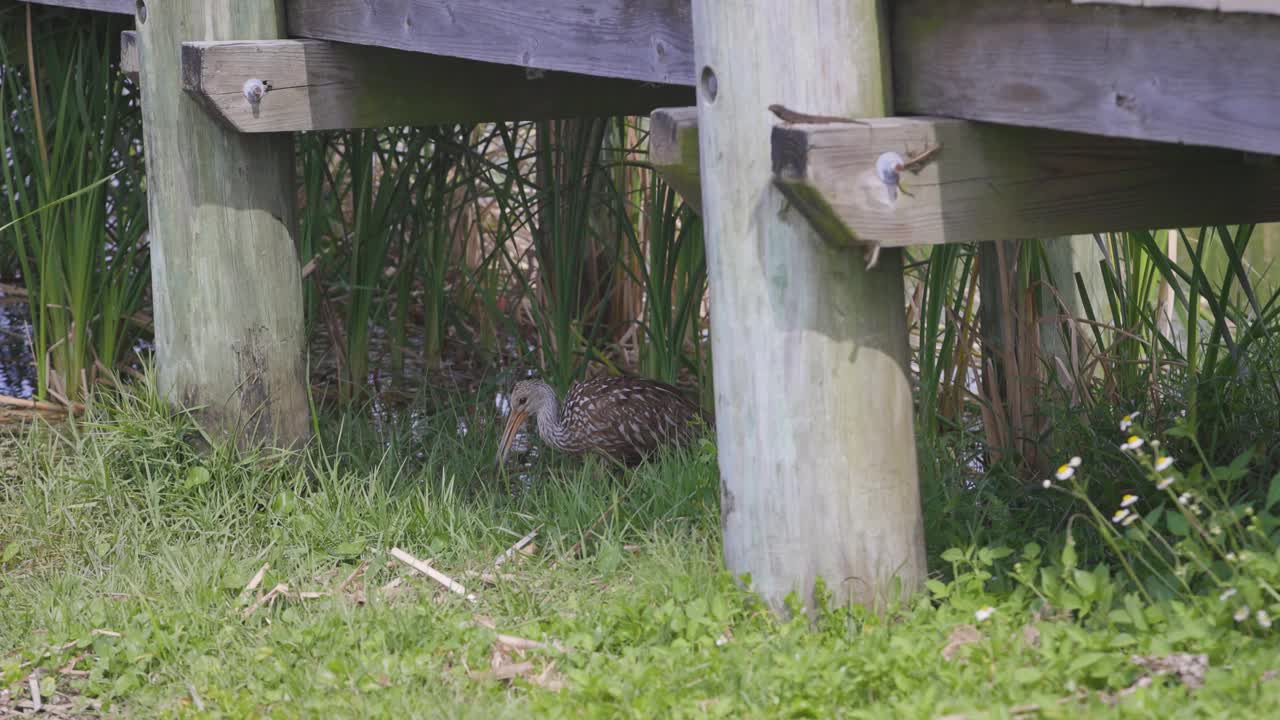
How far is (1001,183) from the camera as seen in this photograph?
3107 millimetres

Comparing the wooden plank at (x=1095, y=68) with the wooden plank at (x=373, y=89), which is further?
the wooden plank at (x=373, y=89)

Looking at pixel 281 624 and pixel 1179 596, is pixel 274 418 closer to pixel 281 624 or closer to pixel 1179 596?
pixel 281 624

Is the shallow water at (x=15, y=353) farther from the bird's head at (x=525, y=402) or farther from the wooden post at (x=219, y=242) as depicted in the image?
the bird's head at (x=525, y=402)

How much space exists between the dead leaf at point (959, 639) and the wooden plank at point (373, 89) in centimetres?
210

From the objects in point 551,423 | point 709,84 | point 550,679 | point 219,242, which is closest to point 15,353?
point 219,242

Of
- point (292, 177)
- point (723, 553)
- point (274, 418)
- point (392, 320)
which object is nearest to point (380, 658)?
point (723, 553)

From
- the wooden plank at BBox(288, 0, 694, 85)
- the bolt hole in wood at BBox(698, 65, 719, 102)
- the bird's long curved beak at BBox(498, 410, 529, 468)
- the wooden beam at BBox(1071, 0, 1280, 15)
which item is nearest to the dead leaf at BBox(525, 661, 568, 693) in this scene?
the bolt hole in wood at BBox(698, 65, 719, 102)

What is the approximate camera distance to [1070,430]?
13.6ft

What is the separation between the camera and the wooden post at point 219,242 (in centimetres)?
476

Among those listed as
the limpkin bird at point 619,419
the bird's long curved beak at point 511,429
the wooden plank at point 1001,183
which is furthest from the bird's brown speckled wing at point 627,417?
the wooden plank at point 1001,183

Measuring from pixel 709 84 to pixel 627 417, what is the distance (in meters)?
2.09

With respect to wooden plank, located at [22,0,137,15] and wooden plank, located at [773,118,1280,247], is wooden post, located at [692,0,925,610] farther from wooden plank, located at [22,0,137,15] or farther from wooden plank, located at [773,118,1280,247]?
wooden plank, located at [22,0,137,15]

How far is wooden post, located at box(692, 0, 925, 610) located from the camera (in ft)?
10.0

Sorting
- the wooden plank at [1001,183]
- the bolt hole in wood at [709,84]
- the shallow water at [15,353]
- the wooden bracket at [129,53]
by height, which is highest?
the wooden bracket at [129,53]
